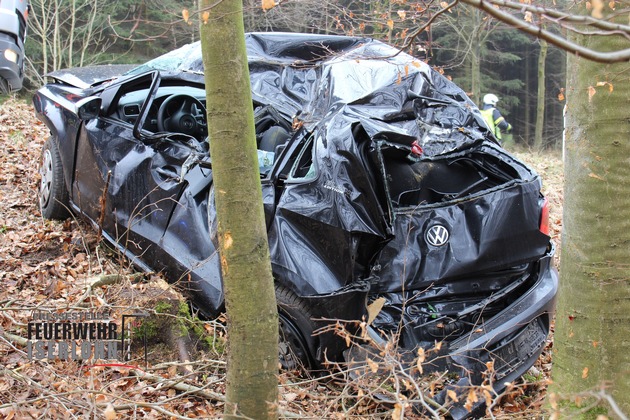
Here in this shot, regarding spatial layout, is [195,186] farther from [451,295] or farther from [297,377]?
[451,295]

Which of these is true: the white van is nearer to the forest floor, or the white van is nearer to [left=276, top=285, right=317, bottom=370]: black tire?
the forest floor

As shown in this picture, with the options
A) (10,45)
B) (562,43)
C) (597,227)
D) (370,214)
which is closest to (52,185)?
(10,45)

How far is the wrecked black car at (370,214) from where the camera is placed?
3.88 m

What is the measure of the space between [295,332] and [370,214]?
3.01 ft

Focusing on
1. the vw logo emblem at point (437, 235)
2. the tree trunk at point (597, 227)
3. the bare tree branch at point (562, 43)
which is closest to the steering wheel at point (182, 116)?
the vw logo emblem at point (437, 235)

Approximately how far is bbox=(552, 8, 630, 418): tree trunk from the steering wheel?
137 inches

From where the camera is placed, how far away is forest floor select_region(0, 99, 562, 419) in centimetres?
320

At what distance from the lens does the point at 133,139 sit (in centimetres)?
537

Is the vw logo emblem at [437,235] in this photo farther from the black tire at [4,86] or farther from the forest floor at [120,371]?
the black tire at [4,86]

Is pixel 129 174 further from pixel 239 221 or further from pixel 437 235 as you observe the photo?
pixel 239 221

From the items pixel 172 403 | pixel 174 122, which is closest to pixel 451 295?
pixel 172 403

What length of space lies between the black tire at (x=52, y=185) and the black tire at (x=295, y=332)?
3.17 meters

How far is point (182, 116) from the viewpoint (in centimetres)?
564

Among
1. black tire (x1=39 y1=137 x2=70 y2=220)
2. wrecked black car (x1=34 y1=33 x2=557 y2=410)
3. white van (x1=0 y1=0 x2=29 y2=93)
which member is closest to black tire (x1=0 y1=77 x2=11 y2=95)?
white van (x1=0 y1=0 x2=29 y2=93)
